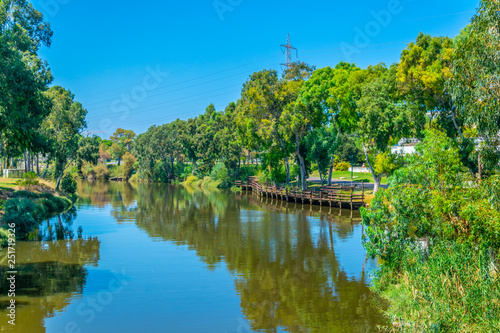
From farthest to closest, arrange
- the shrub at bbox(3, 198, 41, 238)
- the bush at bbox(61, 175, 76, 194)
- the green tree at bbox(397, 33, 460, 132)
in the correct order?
the bush at bbox(61, 175, 76, 194)
the green tree at bbox(397, 33, 460, 132)
the shrub at bbox(3, 198, 41, 238)

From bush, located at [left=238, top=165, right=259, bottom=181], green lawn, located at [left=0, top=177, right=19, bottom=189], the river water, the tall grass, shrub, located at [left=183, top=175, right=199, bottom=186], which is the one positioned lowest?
the river water

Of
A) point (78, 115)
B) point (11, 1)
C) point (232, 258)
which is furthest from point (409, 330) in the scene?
point (78, 115)

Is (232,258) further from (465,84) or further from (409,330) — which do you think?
(465,84)

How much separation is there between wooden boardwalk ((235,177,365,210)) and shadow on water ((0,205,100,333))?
77.6 ft

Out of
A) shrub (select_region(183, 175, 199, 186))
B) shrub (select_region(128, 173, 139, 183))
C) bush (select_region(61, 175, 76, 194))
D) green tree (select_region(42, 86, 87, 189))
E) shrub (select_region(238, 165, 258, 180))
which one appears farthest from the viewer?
shrub (select_region(128, 173, 139, 183))

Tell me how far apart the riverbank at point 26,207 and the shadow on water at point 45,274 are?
2.94ft

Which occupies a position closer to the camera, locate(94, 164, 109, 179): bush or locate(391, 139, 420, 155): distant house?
locate(391, 139, 420, 155): distant house

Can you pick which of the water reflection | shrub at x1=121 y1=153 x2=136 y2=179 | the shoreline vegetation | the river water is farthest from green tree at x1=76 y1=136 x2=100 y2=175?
shrub at x1=121 y1=153 x2=136 y2=179

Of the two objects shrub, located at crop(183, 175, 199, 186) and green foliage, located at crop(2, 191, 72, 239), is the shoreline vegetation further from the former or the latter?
shrub, located at crop(183, 175, 199, 186)

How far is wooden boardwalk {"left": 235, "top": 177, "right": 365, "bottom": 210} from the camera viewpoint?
3916 cm

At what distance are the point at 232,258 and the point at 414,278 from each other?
10.2m

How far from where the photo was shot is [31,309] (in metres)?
14.2

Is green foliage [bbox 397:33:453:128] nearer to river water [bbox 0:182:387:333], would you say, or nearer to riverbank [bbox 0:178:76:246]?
river water [bbox 0:182:387:333]

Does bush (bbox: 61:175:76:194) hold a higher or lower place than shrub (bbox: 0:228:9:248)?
higher
